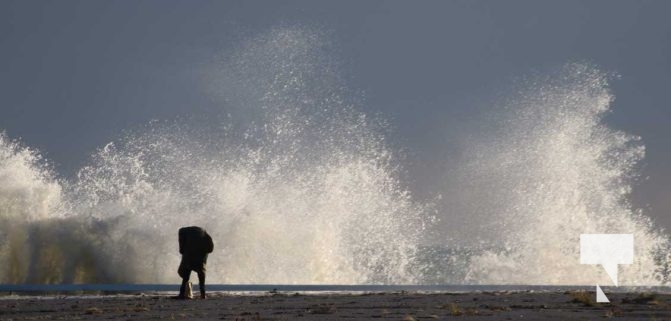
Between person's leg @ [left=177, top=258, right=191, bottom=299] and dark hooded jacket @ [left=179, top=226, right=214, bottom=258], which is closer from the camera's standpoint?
person's leg @ [left=177, top=258, right=191, bottom=299]

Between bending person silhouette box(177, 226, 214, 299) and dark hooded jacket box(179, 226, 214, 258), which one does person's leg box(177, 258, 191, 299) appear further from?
dark hooded jacket box(179, 226, 214, 258)

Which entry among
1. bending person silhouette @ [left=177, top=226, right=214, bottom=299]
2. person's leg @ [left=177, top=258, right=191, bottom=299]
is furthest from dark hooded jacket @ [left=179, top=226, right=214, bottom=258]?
person's leg @ [left=177, top=258, right=191, bottom=299]

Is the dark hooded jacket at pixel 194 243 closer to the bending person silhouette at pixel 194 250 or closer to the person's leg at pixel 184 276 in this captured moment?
the bending person silhouette at pixel 194 250

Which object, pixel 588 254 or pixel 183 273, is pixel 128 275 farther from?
pixel 183 273

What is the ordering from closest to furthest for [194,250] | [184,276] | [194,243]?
[184,276], [194,250], [194,243]

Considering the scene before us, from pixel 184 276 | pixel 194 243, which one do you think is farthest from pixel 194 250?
pixel 184 276

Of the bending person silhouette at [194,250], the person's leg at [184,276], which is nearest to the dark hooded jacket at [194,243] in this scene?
the bending person silhouette at [194,250]

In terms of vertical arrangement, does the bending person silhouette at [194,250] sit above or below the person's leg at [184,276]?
above

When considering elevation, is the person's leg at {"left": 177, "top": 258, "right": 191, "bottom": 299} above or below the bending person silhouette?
below

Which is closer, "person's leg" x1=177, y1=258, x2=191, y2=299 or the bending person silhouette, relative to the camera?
"person's leg" x1=177, y1=258, x2=191, y2=299

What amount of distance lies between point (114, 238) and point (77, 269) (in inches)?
112

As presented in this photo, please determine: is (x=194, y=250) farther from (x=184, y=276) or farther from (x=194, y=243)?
(x=184, y=276)

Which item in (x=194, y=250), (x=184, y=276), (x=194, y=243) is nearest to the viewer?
(x=184, y=276)

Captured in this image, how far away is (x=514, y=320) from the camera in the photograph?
640 inches
